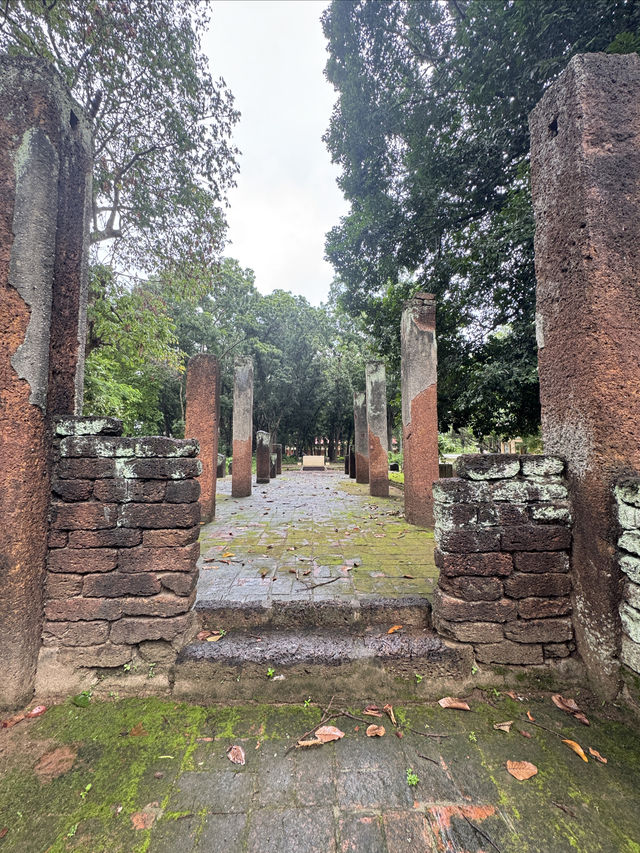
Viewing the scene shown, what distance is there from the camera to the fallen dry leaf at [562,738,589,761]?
174 cm

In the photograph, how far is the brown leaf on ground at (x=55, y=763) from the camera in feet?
5.48

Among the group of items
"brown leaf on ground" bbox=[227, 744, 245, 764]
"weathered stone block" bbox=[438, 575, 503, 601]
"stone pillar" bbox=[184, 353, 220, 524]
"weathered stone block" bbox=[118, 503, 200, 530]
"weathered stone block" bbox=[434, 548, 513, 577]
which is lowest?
"brown leaf on ground" bbox=[227, 744, 245, 764]

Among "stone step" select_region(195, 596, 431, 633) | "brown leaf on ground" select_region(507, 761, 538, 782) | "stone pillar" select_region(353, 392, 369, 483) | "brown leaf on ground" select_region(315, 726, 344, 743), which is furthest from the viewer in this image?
"stone pillar" select_region(353, 392, 369, 483)

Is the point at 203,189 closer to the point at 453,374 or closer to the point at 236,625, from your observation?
the point at 453,374

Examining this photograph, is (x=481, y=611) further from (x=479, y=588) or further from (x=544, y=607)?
(x=544, y=607)

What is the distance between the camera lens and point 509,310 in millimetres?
6703

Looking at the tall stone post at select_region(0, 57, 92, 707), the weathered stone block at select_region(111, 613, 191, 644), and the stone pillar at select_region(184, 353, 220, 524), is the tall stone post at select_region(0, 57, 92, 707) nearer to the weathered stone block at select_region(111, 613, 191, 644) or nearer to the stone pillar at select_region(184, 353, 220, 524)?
Answer: the weathered stone block at select_region(111, 613, 191, 644)

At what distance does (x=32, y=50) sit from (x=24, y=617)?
8403mm

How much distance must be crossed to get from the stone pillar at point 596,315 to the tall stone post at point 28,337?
330 cm

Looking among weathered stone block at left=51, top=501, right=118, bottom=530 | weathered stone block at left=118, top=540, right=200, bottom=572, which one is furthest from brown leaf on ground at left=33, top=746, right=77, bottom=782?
weathered stone block at left=51, top=501, right=118, bottom=530

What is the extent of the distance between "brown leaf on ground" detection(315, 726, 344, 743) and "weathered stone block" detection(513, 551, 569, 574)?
1.44 m

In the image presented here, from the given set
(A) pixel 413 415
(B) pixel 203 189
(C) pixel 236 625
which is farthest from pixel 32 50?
(C) pixel 236 625

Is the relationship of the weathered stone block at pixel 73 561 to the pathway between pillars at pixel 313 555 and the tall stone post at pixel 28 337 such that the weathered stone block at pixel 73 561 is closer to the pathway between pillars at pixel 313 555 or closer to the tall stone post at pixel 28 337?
the tall stone post at pixel 28 337

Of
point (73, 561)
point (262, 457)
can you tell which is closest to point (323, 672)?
point (73, 561)
